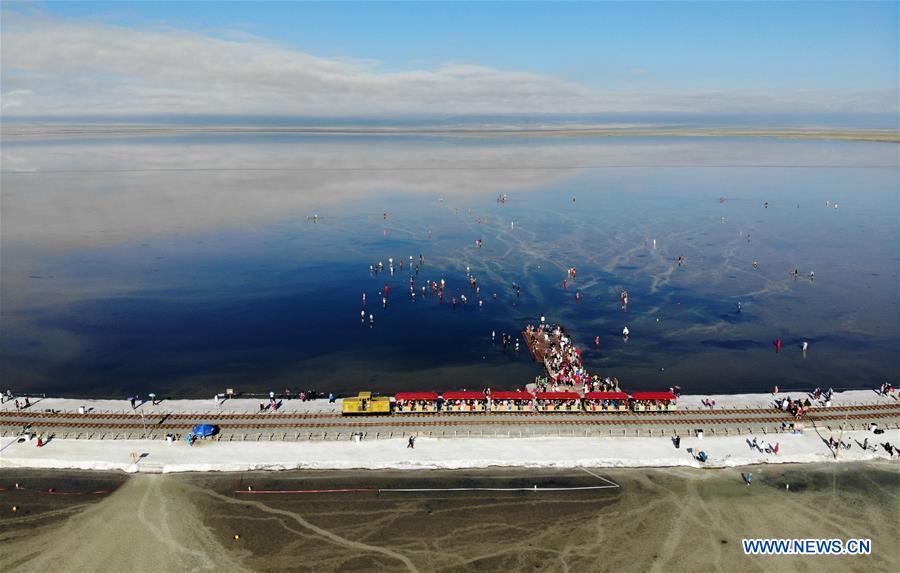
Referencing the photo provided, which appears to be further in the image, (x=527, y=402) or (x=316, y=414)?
(x=527, y=402)

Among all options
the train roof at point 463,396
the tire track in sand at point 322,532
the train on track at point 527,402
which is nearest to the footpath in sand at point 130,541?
the tire track in sand at point 322,532

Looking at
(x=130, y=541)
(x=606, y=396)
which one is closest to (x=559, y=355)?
(x=606, y=396)

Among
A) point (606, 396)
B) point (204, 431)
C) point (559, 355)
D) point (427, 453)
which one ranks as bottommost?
point (427, 453)

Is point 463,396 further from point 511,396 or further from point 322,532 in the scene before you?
point 322,532

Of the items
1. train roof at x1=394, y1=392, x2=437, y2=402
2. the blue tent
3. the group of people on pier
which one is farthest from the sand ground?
the group of people on pier

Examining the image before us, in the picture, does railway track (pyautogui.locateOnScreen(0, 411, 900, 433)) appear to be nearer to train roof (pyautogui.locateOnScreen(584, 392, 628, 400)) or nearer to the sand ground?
train roof (pyautogui.locateOnScreen(584, 392, 628, 400))

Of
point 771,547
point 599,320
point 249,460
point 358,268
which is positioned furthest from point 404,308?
point 771,547

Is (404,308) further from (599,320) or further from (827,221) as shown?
(827,221)

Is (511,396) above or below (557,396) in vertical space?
below
